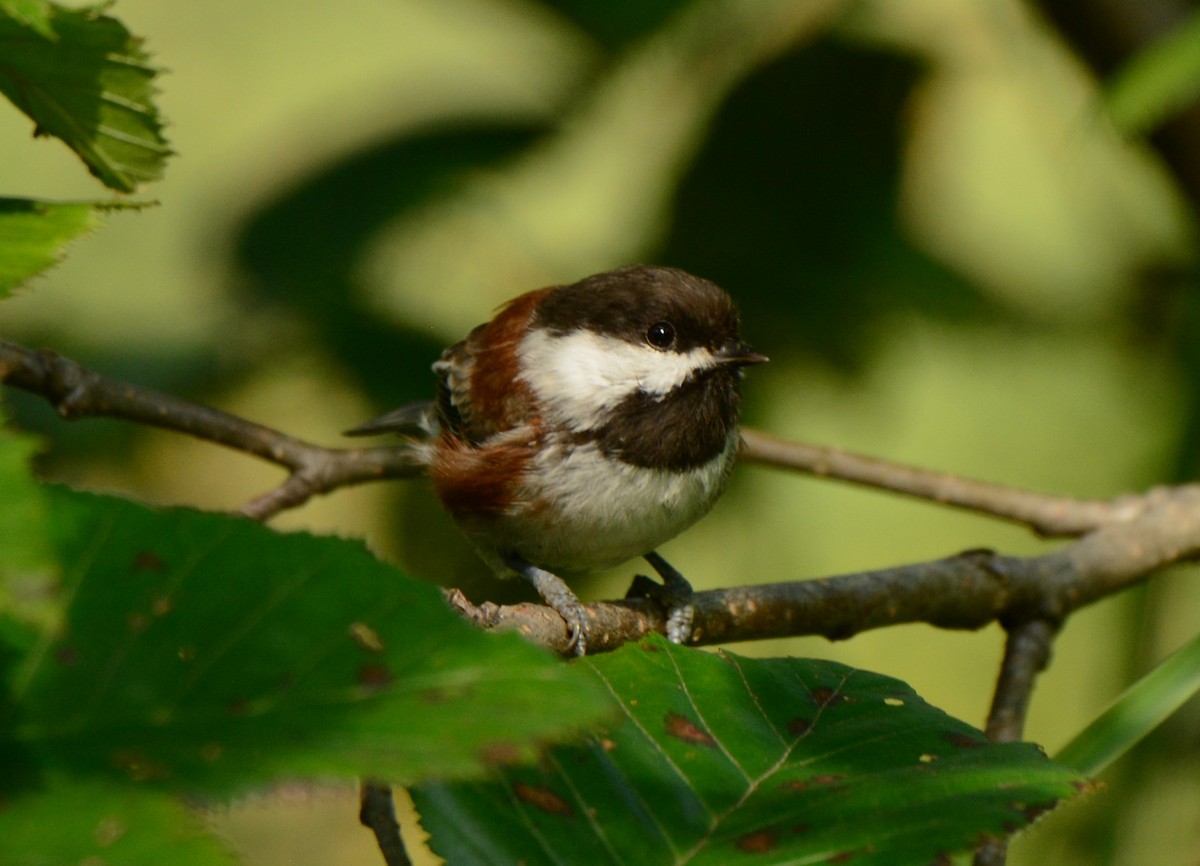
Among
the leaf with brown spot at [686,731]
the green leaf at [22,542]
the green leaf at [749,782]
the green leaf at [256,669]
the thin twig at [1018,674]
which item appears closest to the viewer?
the green leaf at [22,542]

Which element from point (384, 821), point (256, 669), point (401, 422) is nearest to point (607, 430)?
point (401, 422)

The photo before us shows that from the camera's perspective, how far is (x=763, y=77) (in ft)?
12.8

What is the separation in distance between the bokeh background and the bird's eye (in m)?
0.73

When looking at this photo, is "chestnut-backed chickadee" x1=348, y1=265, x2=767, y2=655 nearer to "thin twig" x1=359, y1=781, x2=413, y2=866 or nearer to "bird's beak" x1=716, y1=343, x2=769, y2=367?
"bird's beak" x1=716, y1=343, x2=769, y2=367

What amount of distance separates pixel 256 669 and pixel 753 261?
2.94 metres

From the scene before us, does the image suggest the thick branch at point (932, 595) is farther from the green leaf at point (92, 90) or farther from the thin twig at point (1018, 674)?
the green leaf at point (92, 90)

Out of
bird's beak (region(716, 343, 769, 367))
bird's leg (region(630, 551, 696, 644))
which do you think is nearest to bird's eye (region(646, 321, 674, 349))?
bird's beak (region(716, 343, 769, 367))

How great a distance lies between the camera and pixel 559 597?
293 cm

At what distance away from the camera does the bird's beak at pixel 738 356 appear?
304 centimetres

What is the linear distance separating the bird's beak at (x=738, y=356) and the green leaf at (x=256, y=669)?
79.1 inches

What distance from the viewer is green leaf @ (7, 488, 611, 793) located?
0.99 meters

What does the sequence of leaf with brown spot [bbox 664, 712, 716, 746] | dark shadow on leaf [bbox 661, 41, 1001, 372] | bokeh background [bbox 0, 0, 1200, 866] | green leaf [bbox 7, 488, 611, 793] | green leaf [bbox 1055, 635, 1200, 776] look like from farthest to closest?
dark shadow on leaf [bbox 661, 41, 1001, 372] < bokeh background [bbox 0, 0, 1200, 866] < green leaf [bbox 1055, 635, 1200, 776] < leaf with brown spot [bbox 664, 712, 716, 746] < green leaf [bbox 7, 488, 611, 793]

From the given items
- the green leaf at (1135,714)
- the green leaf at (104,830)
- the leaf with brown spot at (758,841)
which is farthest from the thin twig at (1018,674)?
the green leaf at (104,830)

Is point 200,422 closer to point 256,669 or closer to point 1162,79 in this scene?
point 256,669
